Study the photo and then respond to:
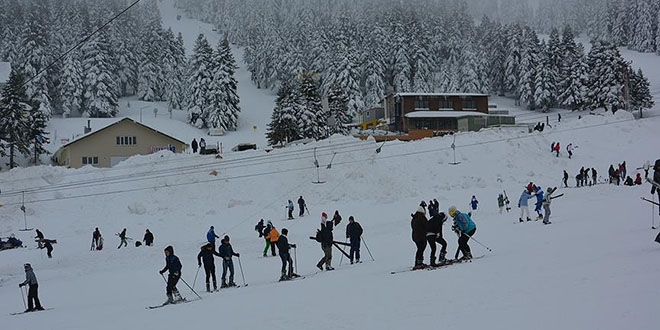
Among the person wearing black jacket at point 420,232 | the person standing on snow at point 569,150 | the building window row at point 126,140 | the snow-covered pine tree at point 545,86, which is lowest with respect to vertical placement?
the person wearing black jacket at point 420,232

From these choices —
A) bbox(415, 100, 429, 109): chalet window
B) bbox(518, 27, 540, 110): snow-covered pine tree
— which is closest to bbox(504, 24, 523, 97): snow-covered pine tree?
bbox(518, 27, 540, 110): snow-covered pine tree

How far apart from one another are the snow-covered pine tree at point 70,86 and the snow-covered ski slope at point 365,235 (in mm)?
36842

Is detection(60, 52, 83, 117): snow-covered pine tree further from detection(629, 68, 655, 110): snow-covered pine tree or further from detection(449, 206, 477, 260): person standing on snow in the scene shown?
detection(449, 206, 477, 260): person standing on snow

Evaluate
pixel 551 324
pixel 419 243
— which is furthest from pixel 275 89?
pixel 551 324

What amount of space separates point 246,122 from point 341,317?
228 ft

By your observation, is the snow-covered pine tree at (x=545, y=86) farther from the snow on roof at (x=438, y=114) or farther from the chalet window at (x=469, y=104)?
the snow on roof at (x=438, y=114)

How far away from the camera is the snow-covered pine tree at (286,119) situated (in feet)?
179

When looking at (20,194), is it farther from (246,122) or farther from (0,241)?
(246,122)

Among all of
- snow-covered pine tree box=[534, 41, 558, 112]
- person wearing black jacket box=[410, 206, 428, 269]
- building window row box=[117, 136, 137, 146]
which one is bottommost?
person wearing black jacket box=[410, 206, 428, 269]

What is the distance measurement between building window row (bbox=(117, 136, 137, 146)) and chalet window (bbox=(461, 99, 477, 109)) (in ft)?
120

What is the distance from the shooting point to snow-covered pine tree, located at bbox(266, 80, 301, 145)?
54688mm

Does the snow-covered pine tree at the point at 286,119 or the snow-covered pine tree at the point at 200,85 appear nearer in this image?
the snow-covered pine tree at the point at 286,119

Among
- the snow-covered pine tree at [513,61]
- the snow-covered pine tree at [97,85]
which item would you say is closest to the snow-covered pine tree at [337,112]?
the snow-covered pine tree at [97,85]

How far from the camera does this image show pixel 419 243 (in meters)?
12.8
